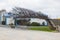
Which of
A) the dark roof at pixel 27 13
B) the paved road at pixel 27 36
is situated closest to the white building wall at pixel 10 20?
the dark roof at pixel 27 13

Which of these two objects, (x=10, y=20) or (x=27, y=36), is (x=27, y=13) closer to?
(x=10, y=20)

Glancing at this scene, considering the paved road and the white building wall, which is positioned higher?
the white building wall

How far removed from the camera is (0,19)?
3716 cm

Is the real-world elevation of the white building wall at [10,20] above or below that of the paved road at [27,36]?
above

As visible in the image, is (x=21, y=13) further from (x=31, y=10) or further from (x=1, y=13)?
(x=1, y=13)

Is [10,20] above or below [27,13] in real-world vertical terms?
below

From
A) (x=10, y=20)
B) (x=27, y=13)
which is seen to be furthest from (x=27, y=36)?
(x=10, y=20)

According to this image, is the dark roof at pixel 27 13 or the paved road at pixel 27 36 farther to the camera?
the dark roof at pixel 27 13

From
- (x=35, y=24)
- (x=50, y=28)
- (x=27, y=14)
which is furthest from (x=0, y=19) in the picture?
(x=50, y=28)

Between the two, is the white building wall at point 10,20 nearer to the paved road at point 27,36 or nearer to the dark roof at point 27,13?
the dark roof at point 27,13

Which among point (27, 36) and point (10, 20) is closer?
point (27, 36)

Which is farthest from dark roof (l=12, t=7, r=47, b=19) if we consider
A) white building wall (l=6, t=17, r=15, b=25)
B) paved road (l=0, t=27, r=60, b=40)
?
paved road (l=0, t=27, r=60, b=40)

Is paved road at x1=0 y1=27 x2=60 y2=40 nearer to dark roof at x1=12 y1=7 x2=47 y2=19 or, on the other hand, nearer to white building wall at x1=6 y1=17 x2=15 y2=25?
dark roof at x1=12 y1=7 x2=47 y2=19

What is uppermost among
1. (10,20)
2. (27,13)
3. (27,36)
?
(27,13)
